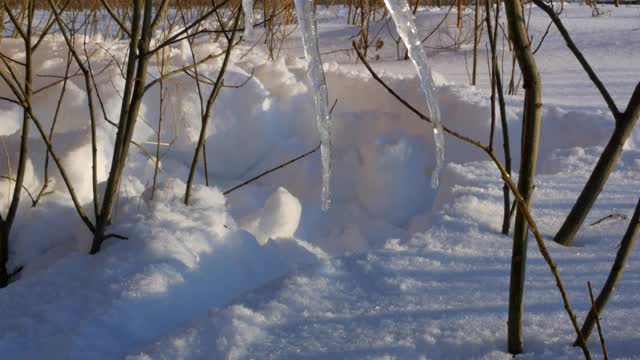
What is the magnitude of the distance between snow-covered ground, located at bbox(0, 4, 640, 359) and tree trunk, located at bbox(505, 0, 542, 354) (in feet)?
0.33

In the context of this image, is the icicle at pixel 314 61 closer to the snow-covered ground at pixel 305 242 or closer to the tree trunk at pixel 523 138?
the tree trunk at pixel 523 138

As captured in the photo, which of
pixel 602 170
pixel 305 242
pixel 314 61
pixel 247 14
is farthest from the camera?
pixel 305 242

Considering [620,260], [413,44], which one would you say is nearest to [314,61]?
[413,44]

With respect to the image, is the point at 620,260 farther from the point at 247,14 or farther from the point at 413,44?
the point at 247,14

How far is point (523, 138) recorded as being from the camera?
1049mm

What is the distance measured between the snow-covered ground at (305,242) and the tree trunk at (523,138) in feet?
0.33

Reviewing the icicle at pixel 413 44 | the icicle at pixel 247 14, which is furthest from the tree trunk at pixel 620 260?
the icicle at pixel 247 14

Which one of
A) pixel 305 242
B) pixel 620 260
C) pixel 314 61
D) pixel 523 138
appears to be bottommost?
pixel 305 242

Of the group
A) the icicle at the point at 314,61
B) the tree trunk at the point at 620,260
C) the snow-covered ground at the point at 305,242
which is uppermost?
the icicle at the point at 314,61

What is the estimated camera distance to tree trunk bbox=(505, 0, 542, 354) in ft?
3.25

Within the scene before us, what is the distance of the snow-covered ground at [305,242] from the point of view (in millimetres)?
1237

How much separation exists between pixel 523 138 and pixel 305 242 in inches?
46.5

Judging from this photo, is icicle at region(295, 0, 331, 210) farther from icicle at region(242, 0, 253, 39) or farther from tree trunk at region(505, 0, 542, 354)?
tree trunk at region(505, 0, 542, 354)

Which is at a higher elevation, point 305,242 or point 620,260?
point 620,260
